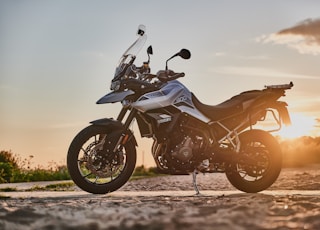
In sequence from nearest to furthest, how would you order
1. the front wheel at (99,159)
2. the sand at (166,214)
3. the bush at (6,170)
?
the sand at (166,214) → the front wheel at (99,159) → the bush at (6,170)

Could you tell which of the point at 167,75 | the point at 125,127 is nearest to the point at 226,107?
the point at 167,75

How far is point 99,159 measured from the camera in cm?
786

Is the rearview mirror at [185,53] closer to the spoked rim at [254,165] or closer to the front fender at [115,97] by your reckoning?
the front fender at [115,97]

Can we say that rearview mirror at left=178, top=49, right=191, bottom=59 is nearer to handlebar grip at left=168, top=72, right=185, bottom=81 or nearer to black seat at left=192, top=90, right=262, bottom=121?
handlebar grip at left=168, top=72, right=185, bottom=81

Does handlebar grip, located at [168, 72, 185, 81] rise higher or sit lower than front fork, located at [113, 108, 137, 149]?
higher

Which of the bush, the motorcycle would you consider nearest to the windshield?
the motorcycle

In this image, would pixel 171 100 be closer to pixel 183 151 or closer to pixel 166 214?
pixel 183 151

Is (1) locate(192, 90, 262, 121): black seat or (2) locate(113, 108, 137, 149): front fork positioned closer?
(2) locate(113, 108, 137, 149): front fork

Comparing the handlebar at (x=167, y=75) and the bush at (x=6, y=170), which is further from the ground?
the handlebar at (x=167, y=75)

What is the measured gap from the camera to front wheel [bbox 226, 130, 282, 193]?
27.4 ft

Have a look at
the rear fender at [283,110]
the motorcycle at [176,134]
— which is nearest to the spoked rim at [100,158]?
the motorcycle at [176,134]

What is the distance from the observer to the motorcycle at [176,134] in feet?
25.9

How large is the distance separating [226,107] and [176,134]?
31.9 inches

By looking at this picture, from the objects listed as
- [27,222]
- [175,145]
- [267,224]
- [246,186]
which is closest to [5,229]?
[27,222]
